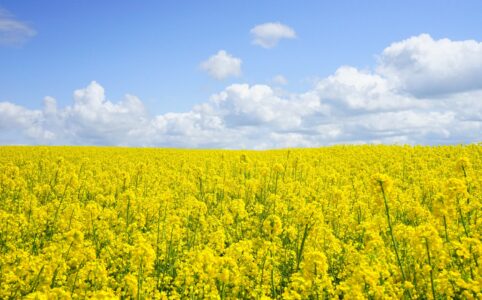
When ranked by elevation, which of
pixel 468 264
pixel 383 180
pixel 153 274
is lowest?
pixel 153 274

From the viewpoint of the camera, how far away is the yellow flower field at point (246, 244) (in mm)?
5633

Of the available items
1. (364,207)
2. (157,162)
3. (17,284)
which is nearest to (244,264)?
(17,284)

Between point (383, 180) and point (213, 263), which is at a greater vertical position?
point (383, 180)

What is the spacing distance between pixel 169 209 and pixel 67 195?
4506 millimetres

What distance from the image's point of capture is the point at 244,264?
6902 mm

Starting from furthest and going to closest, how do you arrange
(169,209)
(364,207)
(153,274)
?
(169,209)
(364,207)
(153,274)

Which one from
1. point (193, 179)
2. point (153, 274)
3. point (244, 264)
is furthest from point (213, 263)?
point (193, 179)

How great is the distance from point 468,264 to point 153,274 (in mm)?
5675

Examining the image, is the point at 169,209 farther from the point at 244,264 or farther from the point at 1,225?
the point at 244,264

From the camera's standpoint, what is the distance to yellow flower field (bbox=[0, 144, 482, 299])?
5.63m

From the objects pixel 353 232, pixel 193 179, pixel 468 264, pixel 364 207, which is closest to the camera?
pixel 468 264

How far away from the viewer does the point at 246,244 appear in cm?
711

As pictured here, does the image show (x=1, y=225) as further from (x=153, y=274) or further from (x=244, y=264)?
(x=244, y=264)

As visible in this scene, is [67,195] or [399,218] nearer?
[399,218]
